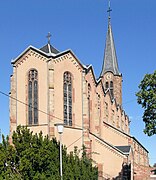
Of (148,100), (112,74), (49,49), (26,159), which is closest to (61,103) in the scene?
(49,49)

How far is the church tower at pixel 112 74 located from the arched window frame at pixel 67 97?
86.8 ft

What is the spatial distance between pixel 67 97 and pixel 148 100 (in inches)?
559

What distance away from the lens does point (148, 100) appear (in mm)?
30438

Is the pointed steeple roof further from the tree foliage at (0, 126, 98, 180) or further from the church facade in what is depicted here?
the tree foliage at (0, 126, 98, 180)

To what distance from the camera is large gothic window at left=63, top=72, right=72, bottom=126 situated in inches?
1687

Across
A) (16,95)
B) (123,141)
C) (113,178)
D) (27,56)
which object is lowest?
(113,178)

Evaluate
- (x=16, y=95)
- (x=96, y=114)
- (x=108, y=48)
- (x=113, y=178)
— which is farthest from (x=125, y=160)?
(x=108, y=48)

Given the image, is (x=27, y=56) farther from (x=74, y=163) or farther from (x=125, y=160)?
(x=74, y=163)

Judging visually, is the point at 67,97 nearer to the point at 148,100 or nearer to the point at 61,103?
the point at 61,103

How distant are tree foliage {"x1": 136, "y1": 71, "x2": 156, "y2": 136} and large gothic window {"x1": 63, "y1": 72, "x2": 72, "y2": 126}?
13.3m

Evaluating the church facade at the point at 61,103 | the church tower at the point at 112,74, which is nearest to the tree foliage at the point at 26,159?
the church facade at the point at 61,103

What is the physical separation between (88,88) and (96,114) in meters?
4.81

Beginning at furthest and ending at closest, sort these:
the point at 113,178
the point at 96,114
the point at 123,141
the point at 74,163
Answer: the point at 123,141
the point at 96,114
the point at 113,178
the point at 74,163

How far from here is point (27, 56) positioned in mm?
43281
